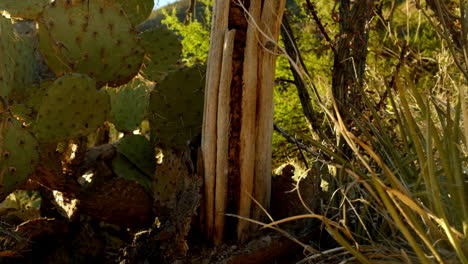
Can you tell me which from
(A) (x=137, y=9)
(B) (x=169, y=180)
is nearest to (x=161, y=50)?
(A) (x=137, y=9)

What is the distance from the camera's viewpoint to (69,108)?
9.48 ft

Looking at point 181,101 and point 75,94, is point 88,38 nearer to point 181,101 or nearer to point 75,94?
point 75,94

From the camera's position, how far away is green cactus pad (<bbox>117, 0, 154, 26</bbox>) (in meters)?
3.71

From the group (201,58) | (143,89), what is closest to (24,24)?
(201,58)

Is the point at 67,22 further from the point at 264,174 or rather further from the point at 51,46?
the point at 264,174

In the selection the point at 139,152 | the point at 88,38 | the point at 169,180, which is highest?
the point at 88,38

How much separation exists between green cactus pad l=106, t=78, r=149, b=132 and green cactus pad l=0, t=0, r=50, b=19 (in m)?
0.60

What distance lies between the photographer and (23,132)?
2.69 metres

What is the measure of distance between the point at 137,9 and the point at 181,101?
2.96ft

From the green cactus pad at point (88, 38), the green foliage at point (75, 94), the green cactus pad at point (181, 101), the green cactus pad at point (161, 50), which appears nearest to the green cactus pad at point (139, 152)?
the green foliage at point (75, 94)

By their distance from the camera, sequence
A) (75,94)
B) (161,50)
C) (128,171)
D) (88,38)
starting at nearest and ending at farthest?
(75,94), (88,38), (128,171), (161,50)

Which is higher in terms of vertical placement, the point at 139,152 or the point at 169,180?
the point at 139,152

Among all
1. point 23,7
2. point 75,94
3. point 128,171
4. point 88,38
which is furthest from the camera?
point 23,7

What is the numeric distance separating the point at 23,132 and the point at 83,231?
0.61 meters
